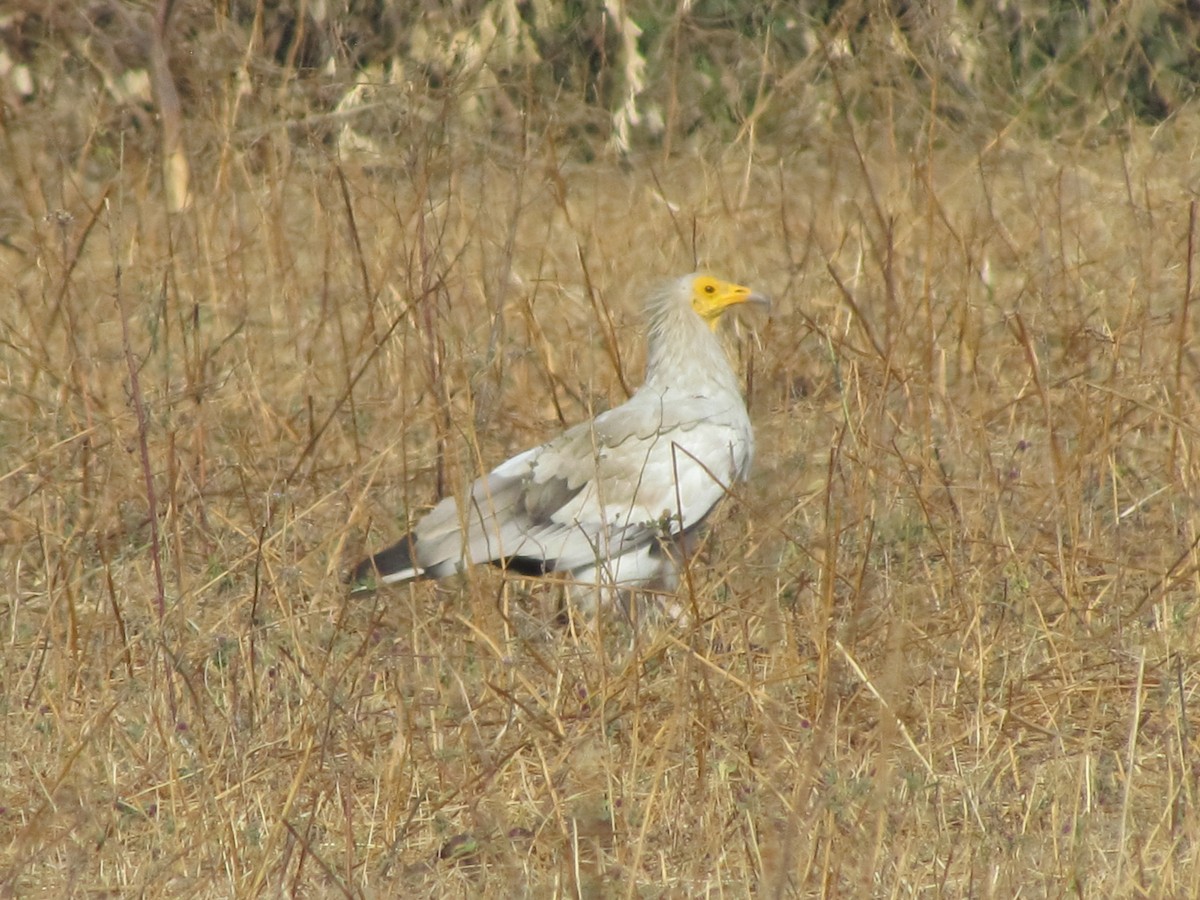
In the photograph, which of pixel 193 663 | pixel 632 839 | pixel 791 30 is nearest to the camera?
pixel 632 839

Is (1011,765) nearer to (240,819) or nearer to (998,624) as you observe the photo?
(998,624)

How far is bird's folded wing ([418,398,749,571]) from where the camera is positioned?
418 cm

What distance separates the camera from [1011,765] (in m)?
3.00

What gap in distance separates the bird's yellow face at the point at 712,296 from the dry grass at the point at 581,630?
21cm

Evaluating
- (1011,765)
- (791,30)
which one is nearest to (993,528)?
(1011,765)

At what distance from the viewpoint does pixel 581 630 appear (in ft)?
12.7

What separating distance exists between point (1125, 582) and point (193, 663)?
1876mm

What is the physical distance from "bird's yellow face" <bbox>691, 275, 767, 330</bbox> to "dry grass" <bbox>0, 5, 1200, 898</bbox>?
0.21 meters

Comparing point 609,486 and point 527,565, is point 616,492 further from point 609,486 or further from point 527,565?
point 527,565

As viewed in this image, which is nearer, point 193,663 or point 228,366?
point 193,663

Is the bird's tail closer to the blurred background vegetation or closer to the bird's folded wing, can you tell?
the bird's folded wing

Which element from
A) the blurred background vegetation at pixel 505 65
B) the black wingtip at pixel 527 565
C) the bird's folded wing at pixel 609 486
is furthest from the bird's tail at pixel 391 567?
the blurred background vegetation at pixel 505 65

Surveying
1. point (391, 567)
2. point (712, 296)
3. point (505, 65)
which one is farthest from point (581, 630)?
point (505, 65)

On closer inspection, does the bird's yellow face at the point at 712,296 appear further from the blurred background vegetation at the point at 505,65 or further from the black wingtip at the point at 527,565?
the black wingtip at the point at 527,565
